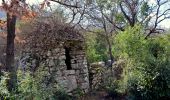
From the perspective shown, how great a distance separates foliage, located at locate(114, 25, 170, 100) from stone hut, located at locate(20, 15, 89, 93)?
1.69 meters

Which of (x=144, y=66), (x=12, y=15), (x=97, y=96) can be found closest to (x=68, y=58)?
(x=97, y=96)

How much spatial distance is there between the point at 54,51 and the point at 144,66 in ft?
9.76

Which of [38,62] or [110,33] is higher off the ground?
[110,33]

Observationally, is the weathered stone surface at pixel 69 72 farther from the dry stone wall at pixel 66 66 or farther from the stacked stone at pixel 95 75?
the stacked stone at pixel 95 75

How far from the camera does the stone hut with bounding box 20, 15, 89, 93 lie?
11141 millimetres

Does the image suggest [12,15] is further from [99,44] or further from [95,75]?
[99,44]

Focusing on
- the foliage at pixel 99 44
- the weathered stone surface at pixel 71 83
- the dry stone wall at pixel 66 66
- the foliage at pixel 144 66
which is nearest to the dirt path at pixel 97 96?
the dry stone wall at pixel 66 66

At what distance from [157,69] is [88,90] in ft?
9.97

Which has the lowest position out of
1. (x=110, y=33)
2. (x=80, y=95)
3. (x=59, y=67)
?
(x=80, y=95)

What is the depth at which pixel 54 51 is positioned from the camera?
37.0 feet

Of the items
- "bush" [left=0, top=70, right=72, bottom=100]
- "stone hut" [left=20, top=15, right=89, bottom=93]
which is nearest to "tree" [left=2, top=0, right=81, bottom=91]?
"bush" [left=0, top=70, right=72, bottom=100]

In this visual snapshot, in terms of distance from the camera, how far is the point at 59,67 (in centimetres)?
1134

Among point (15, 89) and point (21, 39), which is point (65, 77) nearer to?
point (21, 39)

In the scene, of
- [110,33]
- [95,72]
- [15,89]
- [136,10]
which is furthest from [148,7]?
[15,89]
